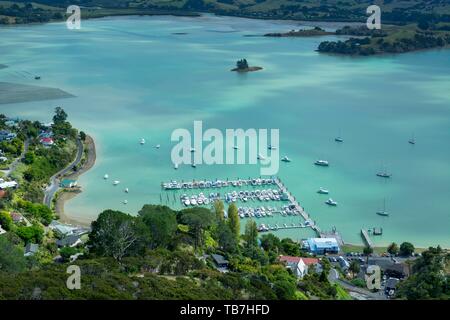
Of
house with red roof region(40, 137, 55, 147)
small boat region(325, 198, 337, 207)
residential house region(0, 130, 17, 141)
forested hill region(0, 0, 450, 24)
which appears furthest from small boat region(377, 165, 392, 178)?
forested hill region(0, 0, 450, 24)

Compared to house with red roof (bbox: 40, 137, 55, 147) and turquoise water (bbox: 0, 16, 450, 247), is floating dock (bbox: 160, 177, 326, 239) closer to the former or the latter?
turquoise water (bbox: 0, 16, 450, 247)

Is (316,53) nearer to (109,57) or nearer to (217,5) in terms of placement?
(109,57)

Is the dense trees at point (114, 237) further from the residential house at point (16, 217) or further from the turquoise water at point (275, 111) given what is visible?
the turquoise water at point (275, 111)

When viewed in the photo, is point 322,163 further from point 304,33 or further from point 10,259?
point 304,33

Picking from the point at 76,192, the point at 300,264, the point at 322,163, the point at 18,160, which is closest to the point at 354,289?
the point at 300,264

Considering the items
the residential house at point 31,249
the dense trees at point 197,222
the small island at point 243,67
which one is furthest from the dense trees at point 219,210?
the small island at point 243,67
